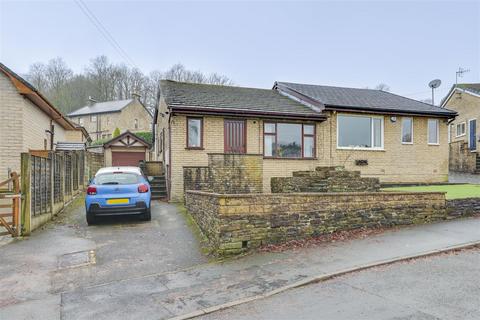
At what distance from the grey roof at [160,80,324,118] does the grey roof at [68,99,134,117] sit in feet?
109

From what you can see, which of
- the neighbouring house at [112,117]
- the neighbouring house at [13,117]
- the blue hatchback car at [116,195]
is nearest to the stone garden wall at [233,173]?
the blue hatchback car at [116,195]

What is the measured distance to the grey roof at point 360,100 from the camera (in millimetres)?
17234

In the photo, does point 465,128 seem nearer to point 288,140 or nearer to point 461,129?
point 461,129

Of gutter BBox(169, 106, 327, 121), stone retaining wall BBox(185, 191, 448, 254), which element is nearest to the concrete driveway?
stone retaining wall BBox(185, 191, 448, 254)

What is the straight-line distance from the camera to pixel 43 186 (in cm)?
1015

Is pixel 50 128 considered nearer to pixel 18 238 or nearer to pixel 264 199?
pixel 18 238

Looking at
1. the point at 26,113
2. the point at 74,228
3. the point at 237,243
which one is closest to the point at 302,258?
the point at 237,243

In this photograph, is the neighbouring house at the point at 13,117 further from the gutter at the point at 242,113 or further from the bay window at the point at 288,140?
the bay window at the point at 288,140

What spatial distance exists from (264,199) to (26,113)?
10.2 meters

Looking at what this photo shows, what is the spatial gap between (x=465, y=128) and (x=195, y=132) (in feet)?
71.3

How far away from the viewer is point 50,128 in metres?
17.7

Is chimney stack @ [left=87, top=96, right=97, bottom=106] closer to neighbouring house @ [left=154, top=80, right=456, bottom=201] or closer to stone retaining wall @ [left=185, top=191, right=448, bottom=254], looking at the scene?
neighbouring house @ [left=154, top=80, right=456, bottom=201]

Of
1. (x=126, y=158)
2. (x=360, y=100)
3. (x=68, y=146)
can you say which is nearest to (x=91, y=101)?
(x=126, y=158)

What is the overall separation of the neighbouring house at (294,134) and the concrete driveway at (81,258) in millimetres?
3879
